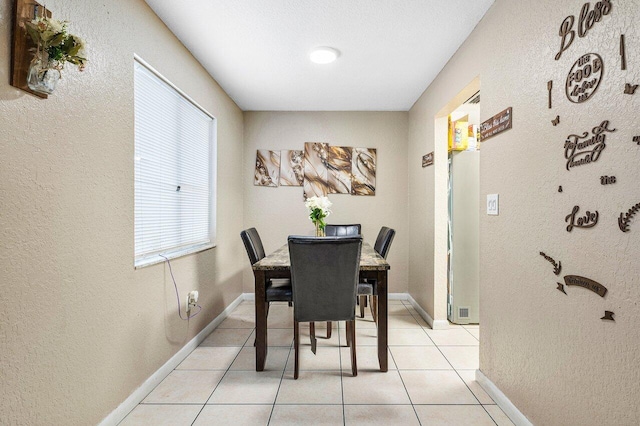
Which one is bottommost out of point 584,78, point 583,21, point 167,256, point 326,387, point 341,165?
point 326,387

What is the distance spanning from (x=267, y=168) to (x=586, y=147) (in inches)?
133

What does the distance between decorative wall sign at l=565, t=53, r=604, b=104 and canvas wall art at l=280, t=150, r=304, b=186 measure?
307 cm

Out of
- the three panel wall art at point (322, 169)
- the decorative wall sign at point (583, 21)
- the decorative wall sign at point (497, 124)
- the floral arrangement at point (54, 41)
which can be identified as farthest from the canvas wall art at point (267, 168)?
the decorative wall sign at point (583, 21)

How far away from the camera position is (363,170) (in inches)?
163

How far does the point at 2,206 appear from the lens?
1.12 m

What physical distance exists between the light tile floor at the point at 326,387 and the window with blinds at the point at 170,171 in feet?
2.77

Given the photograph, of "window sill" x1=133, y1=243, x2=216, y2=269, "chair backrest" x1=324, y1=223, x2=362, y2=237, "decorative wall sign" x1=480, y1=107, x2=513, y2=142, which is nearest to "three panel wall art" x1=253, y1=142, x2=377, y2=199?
"chair backrest" x1=324, y1=223, x2=362, y2=237

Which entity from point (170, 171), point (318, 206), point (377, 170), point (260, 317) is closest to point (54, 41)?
point (170, 171)

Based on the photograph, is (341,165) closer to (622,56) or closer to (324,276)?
(324,276)

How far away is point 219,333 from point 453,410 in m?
2.04

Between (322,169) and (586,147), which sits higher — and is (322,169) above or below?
above

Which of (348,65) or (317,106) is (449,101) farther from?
(317,106)

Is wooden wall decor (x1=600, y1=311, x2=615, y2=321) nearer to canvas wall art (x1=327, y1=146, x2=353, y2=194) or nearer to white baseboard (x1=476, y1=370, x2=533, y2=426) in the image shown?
white baseboard (x1=476, y1=370, x2=533, y2=426)

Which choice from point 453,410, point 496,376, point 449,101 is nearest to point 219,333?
point 453,410
